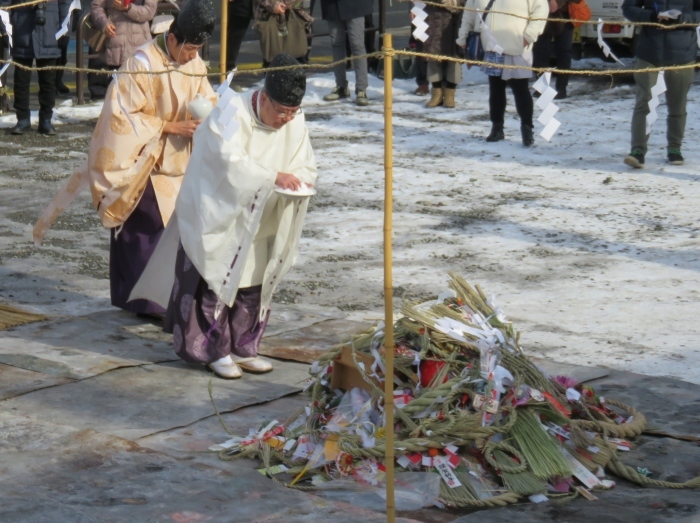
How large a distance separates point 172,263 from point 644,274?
2.95 m

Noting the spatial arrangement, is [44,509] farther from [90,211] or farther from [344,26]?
[344,26]

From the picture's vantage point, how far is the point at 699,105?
40.2 ft

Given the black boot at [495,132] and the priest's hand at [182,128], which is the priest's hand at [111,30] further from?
the priest's hand at [182,128]

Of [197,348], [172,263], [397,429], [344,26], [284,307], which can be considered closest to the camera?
[397,429]

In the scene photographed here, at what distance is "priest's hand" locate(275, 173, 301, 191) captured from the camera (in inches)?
197

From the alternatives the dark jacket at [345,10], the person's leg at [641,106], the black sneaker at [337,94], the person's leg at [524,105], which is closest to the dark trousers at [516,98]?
the person's leg at [524,105]

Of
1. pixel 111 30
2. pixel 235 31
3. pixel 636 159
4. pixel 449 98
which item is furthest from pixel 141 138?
pixel 235 31

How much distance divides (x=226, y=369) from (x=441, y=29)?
7770 millimetres

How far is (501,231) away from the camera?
823 centimetres

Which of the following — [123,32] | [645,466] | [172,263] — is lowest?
[645,466]

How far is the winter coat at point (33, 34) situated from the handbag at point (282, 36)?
224 centimetres

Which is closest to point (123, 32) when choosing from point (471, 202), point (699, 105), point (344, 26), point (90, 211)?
point (344, 26)

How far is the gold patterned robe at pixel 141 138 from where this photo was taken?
5.94 metres

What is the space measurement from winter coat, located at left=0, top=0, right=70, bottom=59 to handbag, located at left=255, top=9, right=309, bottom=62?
2.24 m
